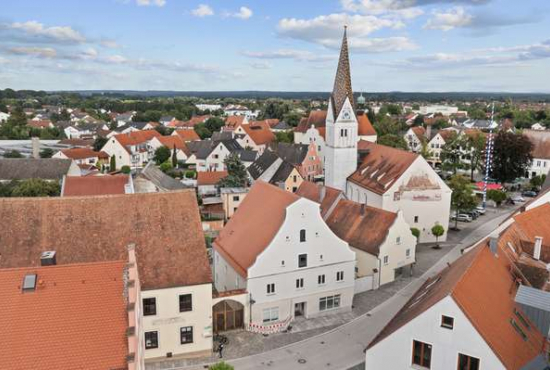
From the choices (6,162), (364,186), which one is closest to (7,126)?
(6,162)

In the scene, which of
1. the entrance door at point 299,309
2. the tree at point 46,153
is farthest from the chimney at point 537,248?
the tree at point 46,153

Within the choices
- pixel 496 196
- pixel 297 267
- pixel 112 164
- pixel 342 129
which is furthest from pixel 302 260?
pixel 112 164

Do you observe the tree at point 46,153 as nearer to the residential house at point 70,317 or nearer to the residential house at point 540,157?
the residential house at point 70,317

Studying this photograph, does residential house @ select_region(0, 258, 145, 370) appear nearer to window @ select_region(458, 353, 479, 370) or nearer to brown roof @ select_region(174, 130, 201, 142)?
window @ select_region(458, 353, 479, 370)

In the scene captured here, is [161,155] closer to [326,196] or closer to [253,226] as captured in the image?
[326,196]

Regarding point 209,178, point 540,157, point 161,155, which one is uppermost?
point 540,157
